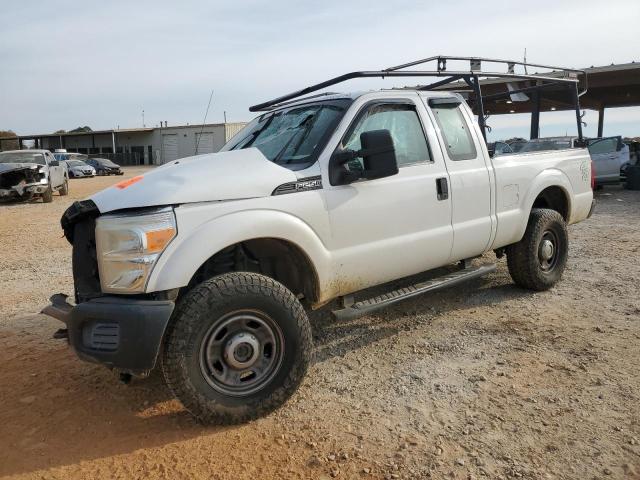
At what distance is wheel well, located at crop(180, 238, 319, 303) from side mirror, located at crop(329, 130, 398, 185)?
59 cm

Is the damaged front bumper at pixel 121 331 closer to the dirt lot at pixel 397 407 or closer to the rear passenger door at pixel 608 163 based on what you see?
the dirt lot at pixel 397 407

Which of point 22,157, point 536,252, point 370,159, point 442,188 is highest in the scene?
point 22,157

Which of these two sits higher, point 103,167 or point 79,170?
point 103,167

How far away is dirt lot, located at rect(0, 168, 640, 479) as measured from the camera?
2768 mm

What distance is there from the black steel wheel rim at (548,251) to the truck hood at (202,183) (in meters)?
3.30

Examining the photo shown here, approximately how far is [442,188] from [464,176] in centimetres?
33

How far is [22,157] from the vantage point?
54.6 ft

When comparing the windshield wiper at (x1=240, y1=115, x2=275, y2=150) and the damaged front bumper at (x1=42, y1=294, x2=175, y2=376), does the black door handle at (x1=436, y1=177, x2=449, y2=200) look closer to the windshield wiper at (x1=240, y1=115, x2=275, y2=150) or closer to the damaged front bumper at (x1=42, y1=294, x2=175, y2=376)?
the windshield wiper at (x1=240, y1=115, x2=275, y2=150)

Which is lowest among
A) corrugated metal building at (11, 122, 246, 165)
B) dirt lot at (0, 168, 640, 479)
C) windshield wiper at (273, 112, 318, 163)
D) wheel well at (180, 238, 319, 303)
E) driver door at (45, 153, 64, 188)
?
dirt lot at (0, 168, 640, 479)

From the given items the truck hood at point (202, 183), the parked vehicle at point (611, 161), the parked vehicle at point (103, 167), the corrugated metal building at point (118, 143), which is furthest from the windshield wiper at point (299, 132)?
the corrugated metal building at point (118, 143)

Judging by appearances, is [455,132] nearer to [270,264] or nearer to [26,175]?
[270,264]

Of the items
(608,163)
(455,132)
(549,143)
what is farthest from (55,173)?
(608,163)

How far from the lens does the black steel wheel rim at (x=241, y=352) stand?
3.13 metres

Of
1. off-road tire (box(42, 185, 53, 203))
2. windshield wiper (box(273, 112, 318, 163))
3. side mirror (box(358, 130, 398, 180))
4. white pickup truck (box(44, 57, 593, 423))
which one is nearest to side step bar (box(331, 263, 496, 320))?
white pickup truck (box(44, 57, 593, 423))
